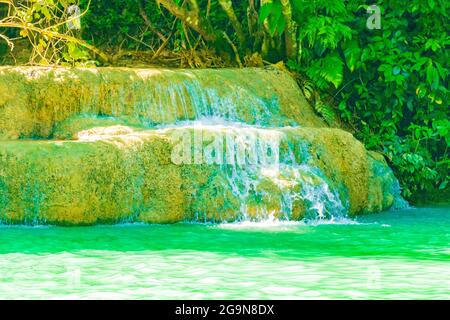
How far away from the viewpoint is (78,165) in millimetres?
7969

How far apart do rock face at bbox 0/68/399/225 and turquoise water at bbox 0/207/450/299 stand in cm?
30

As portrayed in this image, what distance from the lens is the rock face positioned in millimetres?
7980

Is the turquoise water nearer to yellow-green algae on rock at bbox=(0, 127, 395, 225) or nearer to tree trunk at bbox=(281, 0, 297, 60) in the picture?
yellow-green algae on rock at bbox=(0, 127, 395, 225)

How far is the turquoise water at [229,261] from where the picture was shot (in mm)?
5129

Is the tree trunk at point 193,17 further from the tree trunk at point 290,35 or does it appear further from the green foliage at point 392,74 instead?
the green foliage at point 392,74

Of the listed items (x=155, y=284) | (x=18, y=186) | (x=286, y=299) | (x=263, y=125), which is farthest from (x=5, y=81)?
(x=286, y=299)

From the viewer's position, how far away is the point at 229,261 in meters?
6.11

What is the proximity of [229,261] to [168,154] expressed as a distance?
2.45 m

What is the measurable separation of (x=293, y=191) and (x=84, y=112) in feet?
8.18

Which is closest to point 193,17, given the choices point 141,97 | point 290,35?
point 290,35

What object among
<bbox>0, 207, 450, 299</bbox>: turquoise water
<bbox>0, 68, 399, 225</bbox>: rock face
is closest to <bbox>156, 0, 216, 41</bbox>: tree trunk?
<bbox>0, 68, 399, 225</bbox>: rock face

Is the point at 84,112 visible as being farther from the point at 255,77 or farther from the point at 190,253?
the point at 190,253

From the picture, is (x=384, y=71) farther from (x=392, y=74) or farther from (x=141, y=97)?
(x=141, y=97)

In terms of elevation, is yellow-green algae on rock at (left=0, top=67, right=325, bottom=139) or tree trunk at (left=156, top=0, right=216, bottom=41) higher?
tree trunk at (left=156, top=0, right=216, bottom=41)
